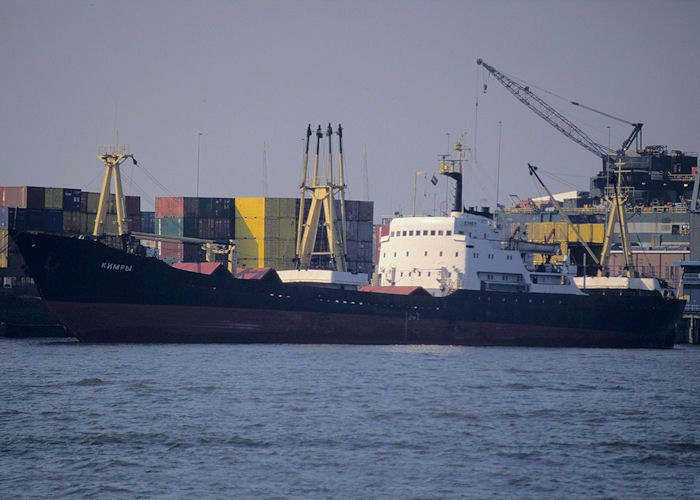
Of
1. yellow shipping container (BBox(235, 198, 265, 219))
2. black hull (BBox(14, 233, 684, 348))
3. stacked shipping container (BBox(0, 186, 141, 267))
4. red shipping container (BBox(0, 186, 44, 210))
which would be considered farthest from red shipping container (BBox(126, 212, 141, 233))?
black hull (BBox(14, 233, 684, 348))

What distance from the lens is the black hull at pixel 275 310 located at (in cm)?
4500

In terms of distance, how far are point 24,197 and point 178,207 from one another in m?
11.2

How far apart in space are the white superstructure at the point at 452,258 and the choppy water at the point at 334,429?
46.0 feet

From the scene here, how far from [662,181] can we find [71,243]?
8546cm

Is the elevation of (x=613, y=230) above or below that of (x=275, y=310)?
above

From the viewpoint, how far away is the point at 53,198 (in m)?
69.9

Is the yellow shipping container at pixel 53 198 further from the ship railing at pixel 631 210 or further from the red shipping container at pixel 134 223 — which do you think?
the ship railing at pixel 631 210

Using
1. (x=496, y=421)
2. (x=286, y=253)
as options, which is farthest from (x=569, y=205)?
(x=496, y=421)

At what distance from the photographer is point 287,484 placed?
19328mm

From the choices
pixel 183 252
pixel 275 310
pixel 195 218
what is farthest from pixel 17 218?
pixel 275 310

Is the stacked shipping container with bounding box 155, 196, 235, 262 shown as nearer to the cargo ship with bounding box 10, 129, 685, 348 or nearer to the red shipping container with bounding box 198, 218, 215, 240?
the red shipping container with bounding box 198, 218, 215, 240

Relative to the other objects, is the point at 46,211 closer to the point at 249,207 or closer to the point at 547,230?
the point at 249,207

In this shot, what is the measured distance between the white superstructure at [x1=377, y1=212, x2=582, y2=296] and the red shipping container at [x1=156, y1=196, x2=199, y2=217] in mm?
19515

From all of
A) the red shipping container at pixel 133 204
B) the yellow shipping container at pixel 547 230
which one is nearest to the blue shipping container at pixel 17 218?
the red shipping container at pixel 133 204
